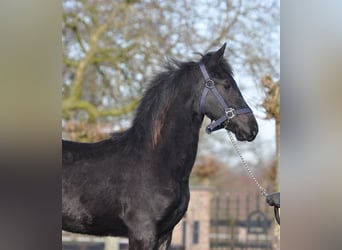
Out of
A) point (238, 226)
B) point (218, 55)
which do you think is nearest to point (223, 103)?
point (218, 55)

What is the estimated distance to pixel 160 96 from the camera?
139 inches

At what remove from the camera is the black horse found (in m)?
3.37

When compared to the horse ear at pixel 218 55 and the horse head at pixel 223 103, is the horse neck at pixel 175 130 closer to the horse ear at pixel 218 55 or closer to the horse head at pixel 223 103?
the horse head at pixel 223 103

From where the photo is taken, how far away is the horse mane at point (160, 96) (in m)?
3.49

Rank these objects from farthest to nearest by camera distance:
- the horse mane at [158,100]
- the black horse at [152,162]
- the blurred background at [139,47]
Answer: the blurred background at [139,47] < the horse mane at [158,100] < the black horse at [152,162]

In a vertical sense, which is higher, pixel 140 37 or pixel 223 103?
pixel 140 37

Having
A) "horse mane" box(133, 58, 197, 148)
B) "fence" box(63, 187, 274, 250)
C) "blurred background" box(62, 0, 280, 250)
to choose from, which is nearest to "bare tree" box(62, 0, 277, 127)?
"blurred background" box(62, 0, 280, 250)

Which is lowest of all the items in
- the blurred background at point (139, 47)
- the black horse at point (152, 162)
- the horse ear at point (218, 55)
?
the black horse at point (152, 162)

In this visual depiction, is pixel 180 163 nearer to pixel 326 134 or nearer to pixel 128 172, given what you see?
pixel 128 172

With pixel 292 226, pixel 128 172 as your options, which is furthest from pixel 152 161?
pixel 292 226

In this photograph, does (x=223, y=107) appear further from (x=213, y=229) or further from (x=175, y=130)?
(x=213, y=229)

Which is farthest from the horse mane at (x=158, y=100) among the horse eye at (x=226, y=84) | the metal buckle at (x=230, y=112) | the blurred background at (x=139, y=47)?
the blurred background at (x=139, y=47)

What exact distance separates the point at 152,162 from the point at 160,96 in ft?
1.23

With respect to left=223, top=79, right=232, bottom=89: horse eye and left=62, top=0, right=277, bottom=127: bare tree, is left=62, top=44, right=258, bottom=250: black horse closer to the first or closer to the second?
left=223, top=79, right=232, bottom=89: horse eye
